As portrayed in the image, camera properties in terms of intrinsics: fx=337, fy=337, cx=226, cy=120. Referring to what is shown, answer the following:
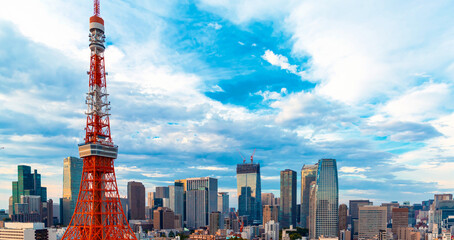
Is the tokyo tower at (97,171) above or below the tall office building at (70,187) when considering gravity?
above

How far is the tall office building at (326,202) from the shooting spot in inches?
6314

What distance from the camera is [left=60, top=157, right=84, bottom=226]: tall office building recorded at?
18212cm

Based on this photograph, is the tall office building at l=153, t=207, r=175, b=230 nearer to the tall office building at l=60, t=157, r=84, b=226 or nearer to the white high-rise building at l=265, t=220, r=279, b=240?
the tall office building at l=60, t=157, r=84, b=226

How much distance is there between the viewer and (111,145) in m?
45.0

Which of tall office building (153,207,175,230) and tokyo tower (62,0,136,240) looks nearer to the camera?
tokyo tower (62,0,136,240)

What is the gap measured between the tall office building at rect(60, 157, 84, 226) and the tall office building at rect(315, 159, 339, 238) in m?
129

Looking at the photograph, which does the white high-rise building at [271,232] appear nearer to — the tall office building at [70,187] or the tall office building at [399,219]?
the tall office building at [399,219]

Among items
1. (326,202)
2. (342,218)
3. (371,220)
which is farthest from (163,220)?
(371,220)

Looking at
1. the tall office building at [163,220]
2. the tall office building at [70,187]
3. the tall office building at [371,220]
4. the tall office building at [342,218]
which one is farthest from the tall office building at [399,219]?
the tall office building at [70,187]

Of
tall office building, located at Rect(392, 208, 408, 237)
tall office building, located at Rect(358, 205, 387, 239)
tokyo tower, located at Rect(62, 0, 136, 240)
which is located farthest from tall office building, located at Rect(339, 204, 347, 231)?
tokyo tower, located at Rect(62, 0, 136, 240)

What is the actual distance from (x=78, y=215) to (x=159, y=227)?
15298 cm

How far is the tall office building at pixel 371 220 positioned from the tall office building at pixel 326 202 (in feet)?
60.7

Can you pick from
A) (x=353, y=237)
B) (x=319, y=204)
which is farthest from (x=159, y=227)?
(x=353, y=237)

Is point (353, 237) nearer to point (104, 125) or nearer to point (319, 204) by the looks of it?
point (319, 204)
